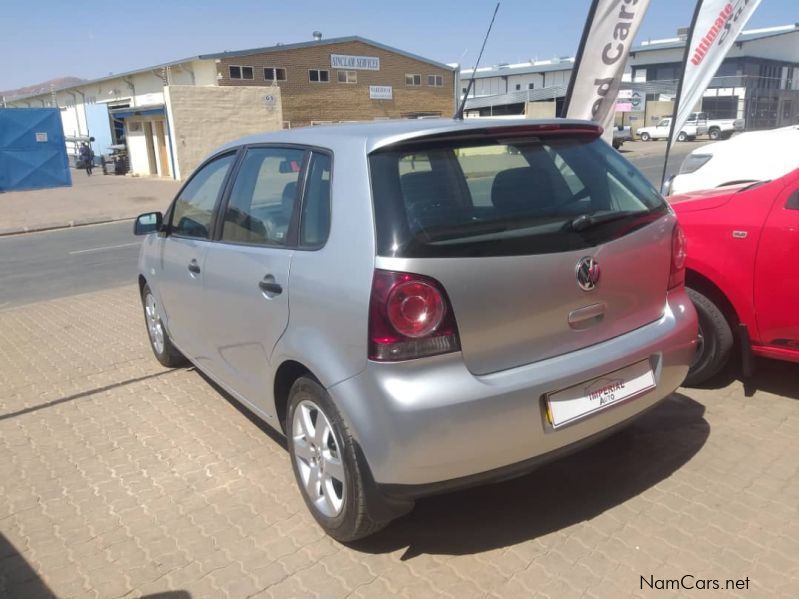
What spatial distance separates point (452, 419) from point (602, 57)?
5346 millimetres

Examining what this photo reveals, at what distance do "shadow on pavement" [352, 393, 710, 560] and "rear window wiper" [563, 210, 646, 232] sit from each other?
971 mm

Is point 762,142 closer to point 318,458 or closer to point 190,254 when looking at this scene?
point 190,254

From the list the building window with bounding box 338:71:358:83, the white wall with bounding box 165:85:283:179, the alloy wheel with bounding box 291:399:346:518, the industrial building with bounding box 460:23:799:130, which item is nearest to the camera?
the alloy wheel with bounding box 291:399:346:518

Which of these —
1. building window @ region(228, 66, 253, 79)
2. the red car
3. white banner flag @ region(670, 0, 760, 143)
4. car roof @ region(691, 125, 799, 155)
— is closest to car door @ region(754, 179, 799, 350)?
the red car

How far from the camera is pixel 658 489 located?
314 cm

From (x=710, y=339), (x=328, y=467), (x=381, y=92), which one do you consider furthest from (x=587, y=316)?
(x=381, y=92)

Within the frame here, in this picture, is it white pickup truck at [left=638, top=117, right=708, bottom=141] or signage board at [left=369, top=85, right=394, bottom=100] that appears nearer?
signage board at [left=369, top=85, right=394, bottom=100]

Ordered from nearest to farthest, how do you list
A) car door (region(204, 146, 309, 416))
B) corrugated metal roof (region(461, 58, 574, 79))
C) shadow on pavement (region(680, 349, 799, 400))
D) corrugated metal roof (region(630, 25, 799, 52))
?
1. car door (region(204, 146, 309, 416))
2. shadow on pavement (region(680, 349, 799, 400))
3. corrugated metal roof (region(630, 25, 799, 52))
4. corrugated metal roof (region(461, 58, 574, 79))

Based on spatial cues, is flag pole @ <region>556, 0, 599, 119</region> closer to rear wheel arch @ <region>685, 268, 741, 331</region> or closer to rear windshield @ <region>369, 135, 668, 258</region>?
rear wheel arch @ <region>685, 268, 741, 331</region>

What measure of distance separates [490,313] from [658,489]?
140 cm

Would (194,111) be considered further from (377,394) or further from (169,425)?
(377,394)

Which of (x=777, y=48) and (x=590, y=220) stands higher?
(x=777, y=48)

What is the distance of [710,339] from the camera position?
4.07 meters

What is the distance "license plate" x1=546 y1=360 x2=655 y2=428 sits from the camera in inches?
101
